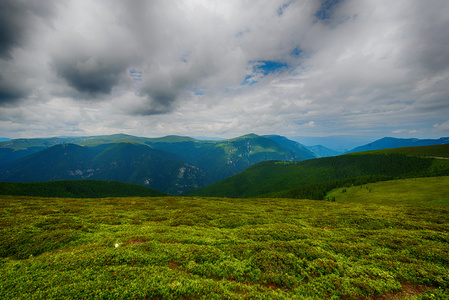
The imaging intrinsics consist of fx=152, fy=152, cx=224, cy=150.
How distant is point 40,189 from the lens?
603ft

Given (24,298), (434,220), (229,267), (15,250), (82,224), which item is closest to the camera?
(24,298)

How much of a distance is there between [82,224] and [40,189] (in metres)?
263

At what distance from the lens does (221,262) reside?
41.4 feet

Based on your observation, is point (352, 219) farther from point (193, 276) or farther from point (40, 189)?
point (40, 189)

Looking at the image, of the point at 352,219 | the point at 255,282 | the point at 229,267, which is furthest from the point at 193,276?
the point at 352,219

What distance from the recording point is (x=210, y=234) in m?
17.9

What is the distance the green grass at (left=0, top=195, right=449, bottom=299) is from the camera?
31.4ft

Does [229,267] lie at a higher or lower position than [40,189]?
higher

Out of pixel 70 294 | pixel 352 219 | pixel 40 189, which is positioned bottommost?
pixel 40 189

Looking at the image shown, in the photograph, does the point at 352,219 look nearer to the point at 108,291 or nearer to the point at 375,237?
the point at 375,237

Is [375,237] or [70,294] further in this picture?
[375,237]

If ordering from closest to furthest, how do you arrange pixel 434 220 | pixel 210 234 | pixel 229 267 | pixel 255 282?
pixel 255 282 < pixel 229 267 < pixel 210 234 < pixel 434 220

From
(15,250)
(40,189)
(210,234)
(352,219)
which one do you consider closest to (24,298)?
(15,250)

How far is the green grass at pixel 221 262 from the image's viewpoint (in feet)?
31.4
